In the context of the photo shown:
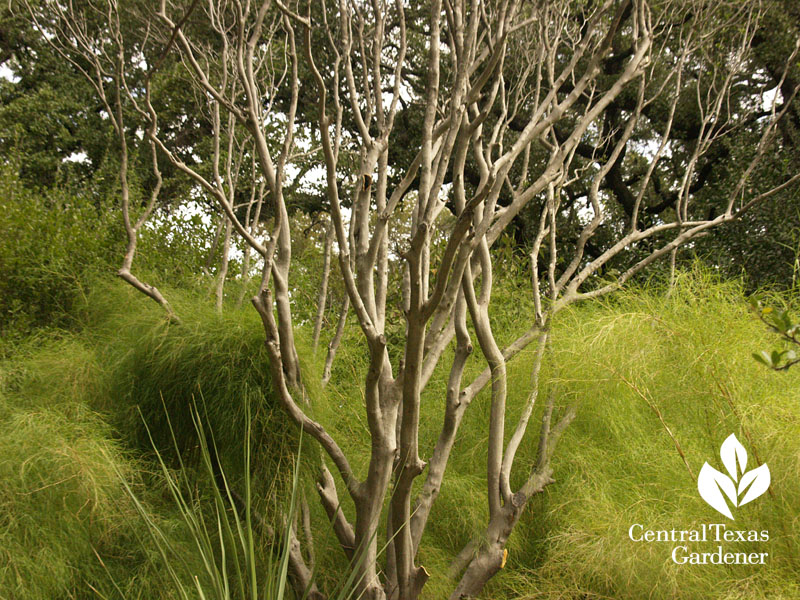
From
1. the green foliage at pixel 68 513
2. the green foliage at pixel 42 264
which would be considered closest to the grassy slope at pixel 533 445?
the green foliage at pixel 68 513

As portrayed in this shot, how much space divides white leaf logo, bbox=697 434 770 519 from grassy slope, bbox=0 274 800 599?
0.15ft

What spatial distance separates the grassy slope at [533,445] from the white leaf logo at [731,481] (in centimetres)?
4

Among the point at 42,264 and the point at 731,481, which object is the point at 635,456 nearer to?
the point at 731,481

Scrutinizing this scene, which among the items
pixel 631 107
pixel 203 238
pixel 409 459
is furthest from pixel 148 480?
pixel 631 107

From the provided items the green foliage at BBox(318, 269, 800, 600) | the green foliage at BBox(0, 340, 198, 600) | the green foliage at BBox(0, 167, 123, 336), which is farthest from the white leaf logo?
the green foliage at BBox(0, 167, 123, 336)

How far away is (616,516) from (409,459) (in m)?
0.92

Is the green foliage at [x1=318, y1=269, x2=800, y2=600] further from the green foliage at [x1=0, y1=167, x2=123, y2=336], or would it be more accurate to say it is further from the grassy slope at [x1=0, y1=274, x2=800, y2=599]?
the green foliage at [x1=0, y1=167, x2=123, y2=336]

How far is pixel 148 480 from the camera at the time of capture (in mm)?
2555

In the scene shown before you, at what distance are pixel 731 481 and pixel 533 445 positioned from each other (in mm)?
910

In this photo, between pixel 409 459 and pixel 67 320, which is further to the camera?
pixel 67 320

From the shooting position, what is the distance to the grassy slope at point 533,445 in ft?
7.02

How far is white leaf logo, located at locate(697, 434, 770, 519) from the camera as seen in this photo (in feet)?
6.90

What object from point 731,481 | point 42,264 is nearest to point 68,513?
point 42,264

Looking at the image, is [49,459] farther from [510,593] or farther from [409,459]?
[510,593]
